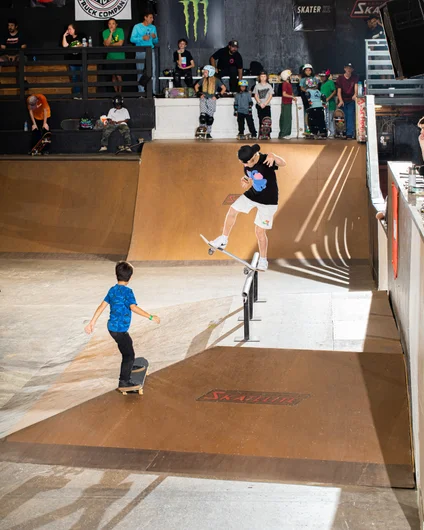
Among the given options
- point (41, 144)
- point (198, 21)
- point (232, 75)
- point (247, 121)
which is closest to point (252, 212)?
point (247, 121)

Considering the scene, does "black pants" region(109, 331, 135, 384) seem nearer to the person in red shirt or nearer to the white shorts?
the white shorts

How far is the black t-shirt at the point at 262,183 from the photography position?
11.4 metres

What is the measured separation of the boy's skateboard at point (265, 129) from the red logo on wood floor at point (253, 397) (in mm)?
11419

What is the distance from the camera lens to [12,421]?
7770mm

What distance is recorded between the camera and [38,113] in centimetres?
1862

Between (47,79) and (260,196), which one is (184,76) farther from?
(260,196)

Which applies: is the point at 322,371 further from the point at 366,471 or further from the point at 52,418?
the point at 52,418

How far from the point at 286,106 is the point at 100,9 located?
5611 mm

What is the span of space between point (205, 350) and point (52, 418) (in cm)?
189

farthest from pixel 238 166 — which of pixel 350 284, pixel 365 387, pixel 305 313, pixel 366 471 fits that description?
pixel 366 471

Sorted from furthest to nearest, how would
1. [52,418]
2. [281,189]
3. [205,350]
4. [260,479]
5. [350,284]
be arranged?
[281,189] < [350,284] < [205,350] < [52,418] < [260,479]

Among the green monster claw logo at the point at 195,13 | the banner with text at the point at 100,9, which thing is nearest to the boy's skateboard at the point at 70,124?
the banner with text at the point at 100,9

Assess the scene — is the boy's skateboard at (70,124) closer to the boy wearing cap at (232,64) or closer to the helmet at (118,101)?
the helmet at (118,101)

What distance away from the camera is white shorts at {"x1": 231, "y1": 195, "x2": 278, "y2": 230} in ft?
38.4
